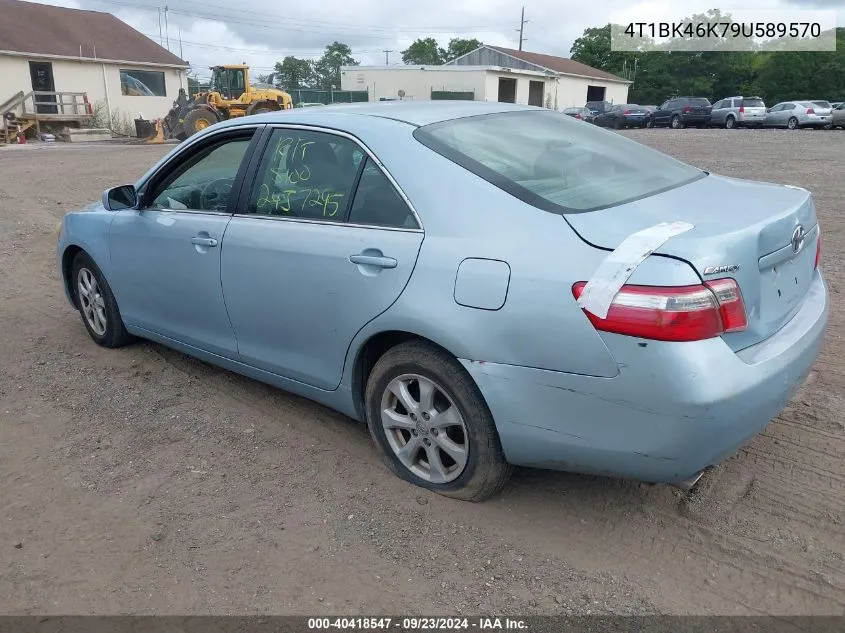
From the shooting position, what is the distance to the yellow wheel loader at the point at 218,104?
80.4 ft

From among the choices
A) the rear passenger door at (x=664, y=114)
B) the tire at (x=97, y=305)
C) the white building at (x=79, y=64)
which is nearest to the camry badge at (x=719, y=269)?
the tire at (x=97, y=305)

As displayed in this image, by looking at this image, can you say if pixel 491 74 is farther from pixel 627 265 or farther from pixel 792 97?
pixel 627 265

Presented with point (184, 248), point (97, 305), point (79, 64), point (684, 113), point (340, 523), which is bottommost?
point (340, 523)

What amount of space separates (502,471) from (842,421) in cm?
192

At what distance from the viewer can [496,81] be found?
1811 inches

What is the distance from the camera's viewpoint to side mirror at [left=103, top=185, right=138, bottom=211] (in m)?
4.45

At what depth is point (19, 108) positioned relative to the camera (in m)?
29.3

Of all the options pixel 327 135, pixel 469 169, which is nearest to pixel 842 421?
pixel 469 169

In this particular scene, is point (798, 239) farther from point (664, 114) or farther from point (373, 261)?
point (664, 114)

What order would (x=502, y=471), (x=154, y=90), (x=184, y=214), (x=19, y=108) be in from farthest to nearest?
(x=154, y=90) < (x=19, y=108) < (x=184, y=214) < (x=502, y=471)

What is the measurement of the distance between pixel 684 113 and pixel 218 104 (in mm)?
22067

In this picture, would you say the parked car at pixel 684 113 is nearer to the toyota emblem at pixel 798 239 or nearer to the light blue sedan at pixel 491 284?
the light blue sedan at pixel 491 284

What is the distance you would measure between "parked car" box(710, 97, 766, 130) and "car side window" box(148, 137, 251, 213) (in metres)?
33.6

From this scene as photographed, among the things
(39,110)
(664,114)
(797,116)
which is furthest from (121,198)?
(664,114)
